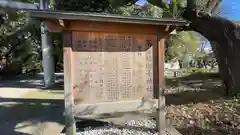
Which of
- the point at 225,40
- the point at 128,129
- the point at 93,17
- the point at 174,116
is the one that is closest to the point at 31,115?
the point at 128,129

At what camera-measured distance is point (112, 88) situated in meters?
3.34

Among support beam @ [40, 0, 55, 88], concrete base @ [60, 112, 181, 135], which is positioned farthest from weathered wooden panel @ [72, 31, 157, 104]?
support beam @ [40, 0, 55, 88]

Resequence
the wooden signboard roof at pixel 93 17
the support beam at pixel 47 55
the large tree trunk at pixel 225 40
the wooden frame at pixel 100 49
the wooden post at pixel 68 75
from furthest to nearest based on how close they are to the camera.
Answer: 1. the support beam at pixel 47 55
2. the large tree trunk at pixel 225 40
3. the wooden post at pixel 68 75
4. the wooden frame at pixel 100 49
5. the wooden signboard roof at pixel 93 17

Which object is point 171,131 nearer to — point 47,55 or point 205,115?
point 205,115

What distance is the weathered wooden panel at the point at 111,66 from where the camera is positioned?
315 centimetres

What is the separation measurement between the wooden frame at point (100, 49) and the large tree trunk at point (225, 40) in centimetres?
307

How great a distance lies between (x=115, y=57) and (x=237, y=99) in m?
4.07

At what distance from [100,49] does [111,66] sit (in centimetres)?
34

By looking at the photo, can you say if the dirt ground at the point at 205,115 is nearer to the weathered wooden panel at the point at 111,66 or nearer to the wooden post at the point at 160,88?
the wooden post at the point at 160,88

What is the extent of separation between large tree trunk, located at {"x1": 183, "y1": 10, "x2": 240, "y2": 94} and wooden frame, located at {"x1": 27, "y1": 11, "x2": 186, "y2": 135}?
3.07 m

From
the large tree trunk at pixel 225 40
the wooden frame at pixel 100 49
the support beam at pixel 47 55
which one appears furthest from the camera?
the support beam at pixel 47 55

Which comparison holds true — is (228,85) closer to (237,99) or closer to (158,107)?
(237,99)

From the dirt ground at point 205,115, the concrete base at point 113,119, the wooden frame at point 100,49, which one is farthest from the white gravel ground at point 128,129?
the dirt ground at point 205,115

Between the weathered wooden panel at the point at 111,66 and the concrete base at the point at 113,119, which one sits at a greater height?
the weathered wooden panel at the point at 111,66
